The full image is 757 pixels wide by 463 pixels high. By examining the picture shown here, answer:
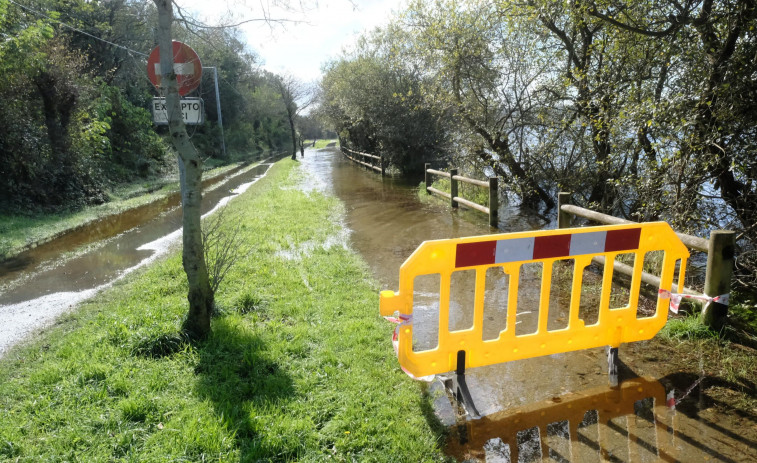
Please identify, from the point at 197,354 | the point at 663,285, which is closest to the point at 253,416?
the point at 197,354

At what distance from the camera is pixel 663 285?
382 cm

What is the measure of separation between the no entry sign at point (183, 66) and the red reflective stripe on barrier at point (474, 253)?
3.37 metres

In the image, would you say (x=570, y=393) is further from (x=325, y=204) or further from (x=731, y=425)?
(x=325, y=204)

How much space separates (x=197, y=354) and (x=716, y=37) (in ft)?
21.3

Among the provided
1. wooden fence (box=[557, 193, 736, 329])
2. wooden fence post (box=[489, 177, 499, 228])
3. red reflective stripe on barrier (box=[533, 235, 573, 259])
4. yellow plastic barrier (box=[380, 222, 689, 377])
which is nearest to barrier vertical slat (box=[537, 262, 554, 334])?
yellow plastic barrier (box=[380, 222, 689, 377])

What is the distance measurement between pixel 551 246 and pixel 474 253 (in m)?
0.63

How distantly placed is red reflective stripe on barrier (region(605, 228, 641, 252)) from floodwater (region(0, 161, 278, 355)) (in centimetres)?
575

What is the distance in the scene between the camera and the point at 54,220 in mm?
11602

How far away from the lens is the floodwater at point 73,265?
5.65 meters

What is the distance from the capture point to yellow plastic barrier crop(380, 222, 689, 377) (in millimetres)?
3125

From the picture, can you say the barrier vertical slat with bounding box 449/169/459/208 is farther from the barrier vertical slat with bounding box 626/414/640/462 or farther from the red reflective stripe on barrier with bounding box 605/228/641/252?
the barrier vertical slat with bounding box 626/414/640/462

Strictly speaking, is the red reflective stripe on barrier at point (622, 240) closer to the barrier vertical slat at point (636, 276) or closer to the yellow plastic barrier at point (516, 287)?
the yellow plastic barrier at point (516, 287)

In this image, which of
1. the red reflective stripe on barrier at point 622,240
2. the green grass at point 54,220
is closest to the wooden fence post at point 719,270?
the red reflective stripe on barrier at point 622,240

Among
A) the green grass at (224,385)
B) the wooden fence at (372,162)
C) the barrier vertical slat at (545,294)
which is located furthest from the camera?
the wooden fence at (372,162)
